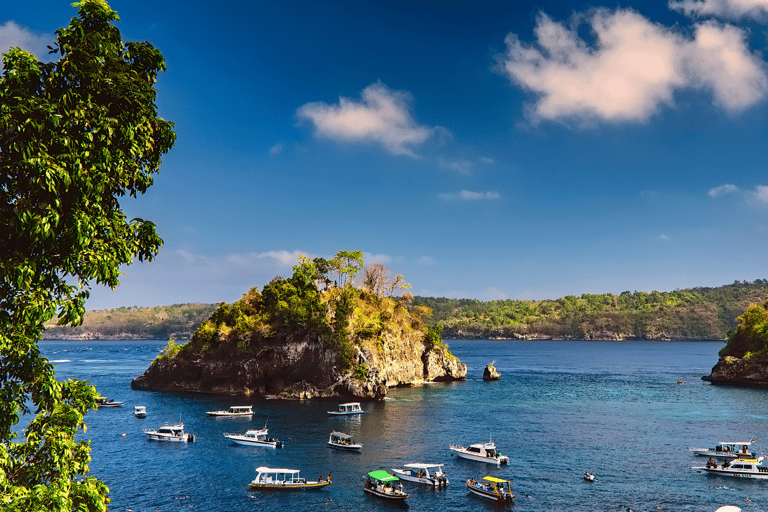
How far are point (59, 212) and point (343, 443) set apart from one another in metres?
71.7

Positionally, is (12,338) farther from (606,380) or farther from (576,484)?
(606,380)

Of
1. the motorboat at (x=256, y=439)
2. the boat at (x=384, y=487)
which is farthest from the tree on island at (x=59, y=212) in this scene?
the motorboat at (x=256, y=439)

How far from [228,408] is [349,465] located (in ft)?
169

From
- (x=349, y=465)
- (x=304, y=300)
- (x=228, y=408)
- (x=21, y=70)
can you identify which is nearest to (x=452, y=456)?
(x=349, y=465)

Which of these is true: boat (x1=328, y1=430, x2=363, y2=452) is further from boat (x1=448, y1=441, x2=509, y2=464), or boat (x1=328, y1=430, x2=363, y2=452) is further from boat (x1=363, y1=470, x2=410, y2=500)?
boat (x1=448, y1=441, x2=509, y2=464)

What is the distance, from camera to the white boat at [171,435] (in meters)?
84.0

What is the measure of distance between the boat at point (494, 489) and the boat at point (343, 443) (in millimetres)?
21847

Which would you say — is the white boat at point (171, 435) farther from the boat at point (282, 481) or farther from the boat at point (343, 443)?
the boat at point (282, 481)

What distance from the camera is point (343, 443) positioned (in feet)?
259

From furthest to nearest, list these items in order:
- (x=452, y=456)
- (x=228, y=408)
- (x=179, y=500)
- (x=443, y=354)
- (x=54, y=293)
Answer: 1. (x=443, y=354)
2. (x=228, y=408)
3. (x=452, y=456)
4. (x=179, y=500)
5. (x=54, y=293)

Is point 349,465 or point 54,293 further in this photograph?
point 349,465

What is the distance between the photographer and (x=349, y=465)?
232 ft

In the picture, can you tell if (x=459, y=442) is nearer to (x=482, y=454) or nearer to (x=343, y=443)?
(x=482, y=454)

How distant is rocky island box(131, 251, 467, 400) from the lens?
12469 cm
